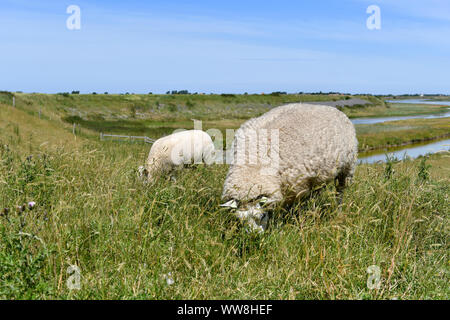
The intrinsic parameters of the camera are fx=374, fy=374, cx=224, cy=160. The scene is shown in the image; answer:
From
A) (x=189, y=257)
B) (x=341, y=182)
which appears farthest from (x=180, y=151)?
(x=189, y=257)

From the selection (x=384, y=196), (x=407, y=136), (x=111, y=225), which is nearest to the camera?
(x=111, y=225)

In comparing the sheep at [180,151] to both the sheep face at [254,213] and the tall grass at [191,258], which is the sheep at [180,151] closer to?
the tall grass at [191,258]

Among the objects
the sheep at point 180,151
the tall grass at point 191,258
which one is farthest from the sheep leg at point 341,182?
the sheep at point 180,151

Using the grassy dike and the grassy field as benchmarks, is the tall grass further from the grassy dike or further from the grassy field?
the grassy dike

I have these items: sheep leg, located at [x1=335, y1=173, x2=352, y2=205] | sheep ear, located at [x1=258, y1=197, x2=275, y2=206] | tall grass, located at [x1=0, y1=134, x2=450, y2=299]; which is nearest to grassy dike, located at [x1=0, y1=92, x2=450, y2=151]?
sheep leg, located at [x1=335, y1=173, x2=352, y2=205]

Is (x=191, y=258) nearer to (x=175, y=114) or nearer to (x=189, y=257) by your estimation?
(x=189, y=257)

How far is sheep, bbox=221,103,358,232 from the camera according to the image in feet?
15.7

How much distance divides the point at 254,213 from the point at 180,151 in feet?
15.0

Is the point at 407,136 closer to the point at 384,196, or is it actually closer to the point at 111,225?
the point at 384,196

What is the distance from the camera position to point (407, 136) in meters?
47.1
